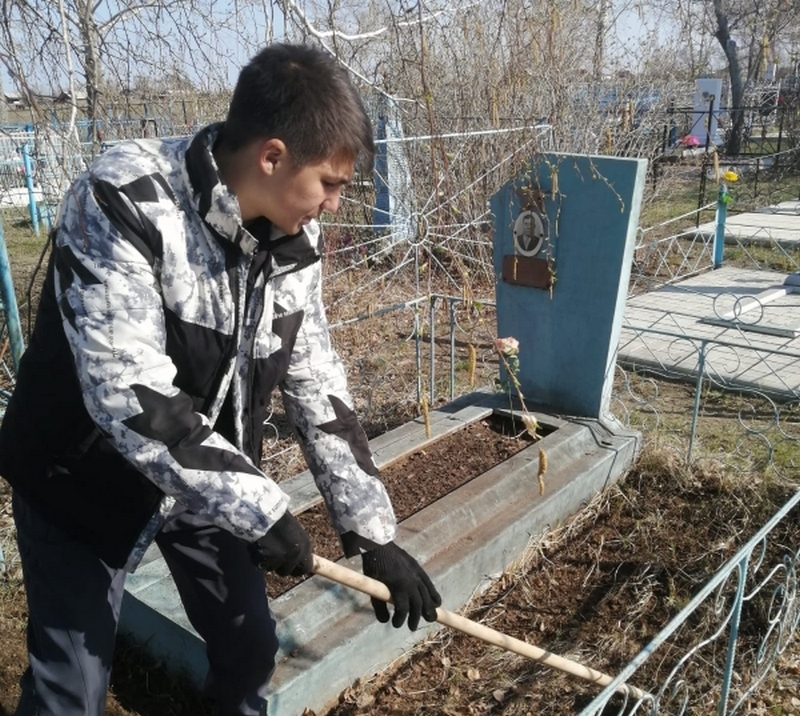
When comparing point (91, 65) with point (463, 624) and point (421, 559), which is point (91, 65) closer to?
point (421, 559)

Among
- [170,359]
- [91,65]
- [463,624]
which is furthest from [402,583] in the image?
[91,65]

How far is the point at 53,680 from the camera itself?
1.72 meters

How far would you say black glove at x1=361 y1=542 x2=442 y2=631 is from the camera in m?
2.00

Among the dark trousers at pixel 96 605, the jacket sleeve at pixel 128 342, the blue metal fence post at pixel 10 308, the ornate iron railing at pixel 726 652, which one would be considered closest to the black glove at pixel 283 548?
the jacket sleeve at pixel 128 342

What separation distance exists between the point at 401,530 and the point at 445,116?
18.3 feet

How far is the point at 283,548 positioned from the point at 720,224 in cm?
784

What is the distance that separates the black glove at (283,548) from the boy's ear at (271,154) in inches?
27.6

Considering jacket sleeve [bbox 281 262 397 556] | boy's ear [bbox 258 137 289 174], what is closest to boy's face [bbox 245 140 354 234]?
boy's ear [bbox 258 137 289 174]

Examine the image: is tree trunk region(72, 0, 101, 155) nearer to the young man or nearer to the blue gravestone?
the blue gravestone

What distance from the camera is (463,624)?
6.70 feet

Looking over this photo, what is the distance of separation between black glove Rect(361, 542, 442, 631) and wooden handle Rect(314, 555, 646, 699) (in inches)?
1.2

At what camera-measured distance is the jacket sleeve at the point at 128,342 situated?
56.8 inches

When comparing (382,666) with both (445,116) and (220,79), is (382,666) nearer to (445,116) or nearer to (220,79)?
(220,79)

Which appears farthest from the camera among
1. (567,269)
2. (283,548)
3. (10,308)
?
(567,269)
